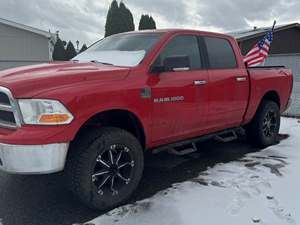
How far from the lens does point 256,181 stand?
4.21 m

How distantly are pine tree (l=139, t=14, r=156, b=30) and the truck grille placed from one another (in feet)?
56.4

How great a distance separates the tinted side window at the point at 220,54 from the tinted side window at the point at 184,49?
0.88 feet

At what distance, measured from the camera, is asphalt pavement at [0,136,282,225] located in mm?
3391

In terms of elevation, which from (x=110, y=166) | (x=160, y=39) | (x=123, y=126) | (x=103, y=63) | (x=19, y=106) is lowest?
(x=110, y=166)

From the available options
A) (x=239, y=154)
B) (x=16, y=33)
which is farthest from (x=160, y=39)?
(x=16, y=33)

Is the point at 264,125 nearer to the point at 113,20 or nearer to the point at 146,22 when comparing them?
the point at 146,22

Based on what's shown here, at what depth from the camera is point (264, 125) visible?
19.8 feet

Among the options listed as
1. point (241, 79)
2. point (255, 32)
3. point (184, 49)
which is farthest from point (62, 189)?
point (255, 32)

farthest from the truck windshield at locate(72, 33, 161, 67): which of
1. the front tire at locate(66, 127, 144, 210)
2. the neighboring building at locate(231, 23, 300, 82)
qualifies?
the neighboring building at locate(231, 23, 300, 82)

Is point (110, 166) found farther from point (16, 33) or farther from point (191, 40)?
point (16, 33)

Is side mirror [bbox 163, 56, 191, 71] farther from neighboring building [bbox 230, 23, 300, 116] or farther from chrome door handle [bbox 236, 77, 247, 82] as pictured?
neighboring building [bbox 230, 23, 300, 116]

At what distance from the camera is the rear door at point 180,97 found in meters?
3.93

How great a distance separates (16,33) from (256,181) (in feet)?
70.2

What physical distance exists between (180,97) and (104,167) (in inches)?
50.7
